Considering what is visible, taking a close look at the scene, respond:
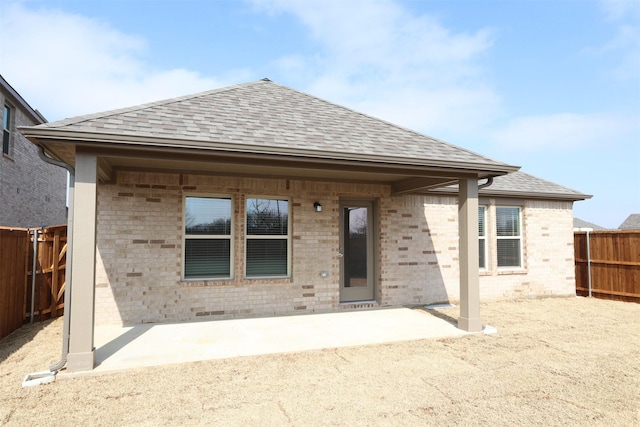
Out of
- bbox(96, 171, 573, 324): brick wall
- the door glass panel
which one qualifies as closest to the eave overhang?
bbox(96, 171, 573, 324): brick wall

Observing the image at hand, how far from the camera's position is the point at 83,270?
171 inches

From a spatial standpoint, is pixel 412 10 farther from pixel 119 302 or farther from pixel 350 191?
pixel 119 302

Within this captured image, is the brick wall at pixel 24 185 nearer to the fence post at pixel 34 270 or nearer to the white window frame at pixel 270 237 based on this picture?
the fence post at pixel 34 270

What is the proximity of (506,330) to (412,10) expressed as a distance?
23.4 feet

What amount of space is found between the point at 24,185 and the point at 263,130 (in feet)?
31.4

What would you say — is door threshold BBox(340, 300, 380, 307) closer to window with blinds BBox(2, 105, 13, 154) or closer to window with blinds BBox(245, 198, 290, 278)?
window with blinds BBox(245, 198, 290, 278)

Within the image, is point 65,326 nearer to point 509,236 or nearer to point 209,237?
point 209,237

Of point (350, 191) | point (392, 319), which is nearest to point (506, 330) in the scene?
point (392, 319)

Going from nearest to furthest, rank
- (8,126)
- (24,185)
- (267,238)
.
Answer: (267,238)
(8,126)
(24,185)

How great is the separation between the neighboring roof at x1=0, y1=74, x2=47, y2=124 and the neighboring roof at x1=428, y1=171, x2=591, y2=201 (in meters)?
10.9

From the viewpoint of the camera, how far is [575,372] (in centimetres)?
433

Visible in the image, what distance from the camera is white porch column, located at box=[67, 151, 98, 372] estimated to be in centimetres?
429

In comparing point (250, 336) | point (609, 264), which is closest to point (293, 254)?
point (250, 336)

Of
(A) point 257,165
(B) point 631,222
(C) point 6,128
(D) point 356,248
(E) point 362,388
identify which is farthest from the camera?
(B) point 631,222
